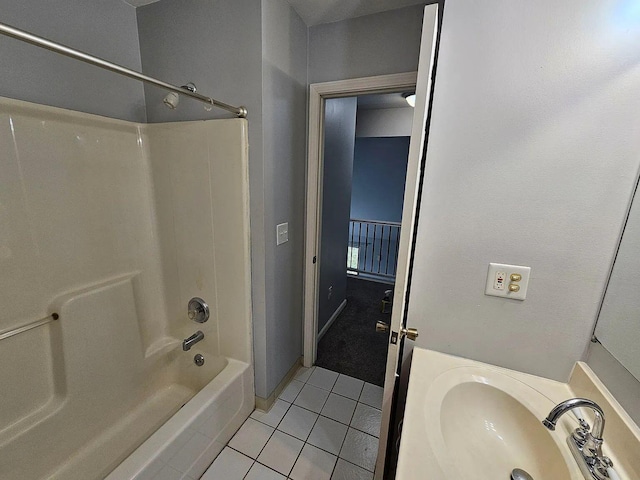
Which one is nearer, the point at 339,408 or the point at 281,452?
the point at 281,452

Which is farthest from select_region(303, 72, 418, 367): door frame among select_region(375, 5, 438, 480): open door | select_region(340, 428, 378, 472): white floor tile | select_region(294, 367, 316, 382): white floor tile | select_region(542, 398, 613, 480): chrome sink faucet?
select_region(542, 398, 613, 480): chrome sink faucet

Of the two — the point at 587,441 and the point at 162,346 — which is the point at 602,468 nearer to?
the point at 587,441

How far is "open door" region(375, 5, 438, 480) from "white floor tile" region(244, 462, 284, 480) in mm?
709

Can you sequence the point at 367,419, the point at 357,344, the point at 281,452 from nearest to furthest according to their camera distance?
the point at 281,452 < the point at 367,419 < the point at 357,344

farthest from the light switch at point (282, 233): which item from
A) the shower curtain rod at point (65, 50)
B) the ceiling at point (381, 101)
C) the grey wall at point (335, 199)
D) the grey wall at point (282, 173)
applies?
the ceiling at point (381, 101)

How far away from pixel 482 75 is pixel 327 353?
2.21 meters

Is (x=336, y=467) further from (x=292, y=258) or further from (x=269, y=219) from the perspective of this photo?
(x=269, y=219)

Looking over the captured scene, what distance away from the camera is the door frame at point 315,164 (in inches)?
60.9

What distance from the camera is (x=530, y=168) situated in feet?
2.96

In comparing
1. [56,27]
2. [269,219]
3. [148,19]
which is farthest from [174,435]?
[148,19]

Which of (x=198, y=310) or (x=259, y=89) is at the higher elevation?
(x=259, y=89)

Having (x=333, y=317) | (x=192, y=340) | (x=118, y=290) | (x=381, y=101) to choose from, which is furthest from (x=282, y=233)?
(x=381, y=101)

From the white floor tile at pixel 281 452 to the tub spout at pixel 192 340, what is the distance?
28.7 inches

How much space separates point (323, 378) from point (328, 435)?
48cm
